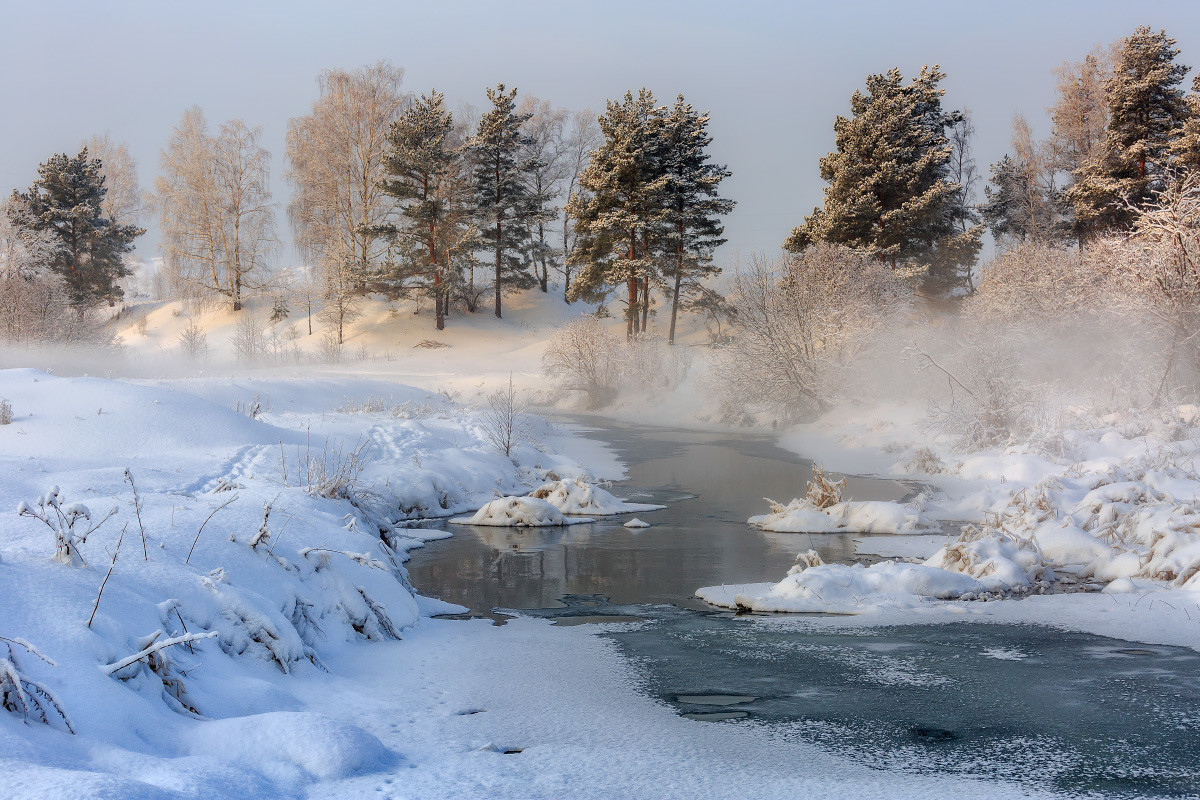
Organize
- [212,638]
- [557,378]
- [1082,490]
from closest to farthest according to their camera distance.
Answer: [212,638]
[1082,490]
[557,378]

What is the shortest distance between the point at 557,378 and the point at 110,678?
3010 cm

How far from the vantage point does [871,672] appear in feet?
18.0

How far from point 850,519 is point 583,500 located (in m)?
3.84

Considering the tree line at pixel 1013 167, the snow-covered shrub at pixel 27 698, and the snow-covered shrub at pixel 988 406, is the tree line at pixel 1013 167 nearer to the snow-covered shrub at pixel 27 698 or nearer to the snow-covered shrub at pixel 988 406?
the snow-covered shrub at pixel 988 406

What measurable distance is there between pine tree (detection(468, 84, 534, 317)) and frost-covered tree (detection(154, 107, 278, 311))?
10.8m

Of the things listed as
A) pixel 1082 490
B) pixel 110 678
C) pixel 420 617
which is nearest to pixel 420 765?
pixel 110 678

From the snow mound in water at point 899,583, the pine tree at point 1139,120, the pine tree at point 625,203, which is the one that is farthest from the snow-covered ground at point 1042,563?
the pine tree at point 625,203

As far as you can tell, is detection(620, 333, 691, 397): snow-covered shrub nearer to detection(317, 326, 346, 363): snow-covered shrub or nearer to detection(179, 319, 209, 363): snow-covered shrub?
detection(317, 326, 346, 363): snow-covered shrub

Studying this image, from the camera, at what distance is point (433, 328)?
4431cm

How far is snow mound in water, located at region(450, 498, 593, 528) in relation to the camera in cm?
1232

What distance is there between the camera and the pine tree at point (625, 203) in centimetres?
3853

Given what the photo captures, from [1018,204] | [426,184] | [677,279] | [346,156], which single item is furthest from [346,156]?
[1018,204]

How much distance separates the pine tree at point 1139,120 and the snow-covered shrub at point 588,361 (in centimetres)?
1784

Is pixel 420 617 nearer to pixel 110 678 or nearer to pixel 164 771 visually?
pixel 110 678
